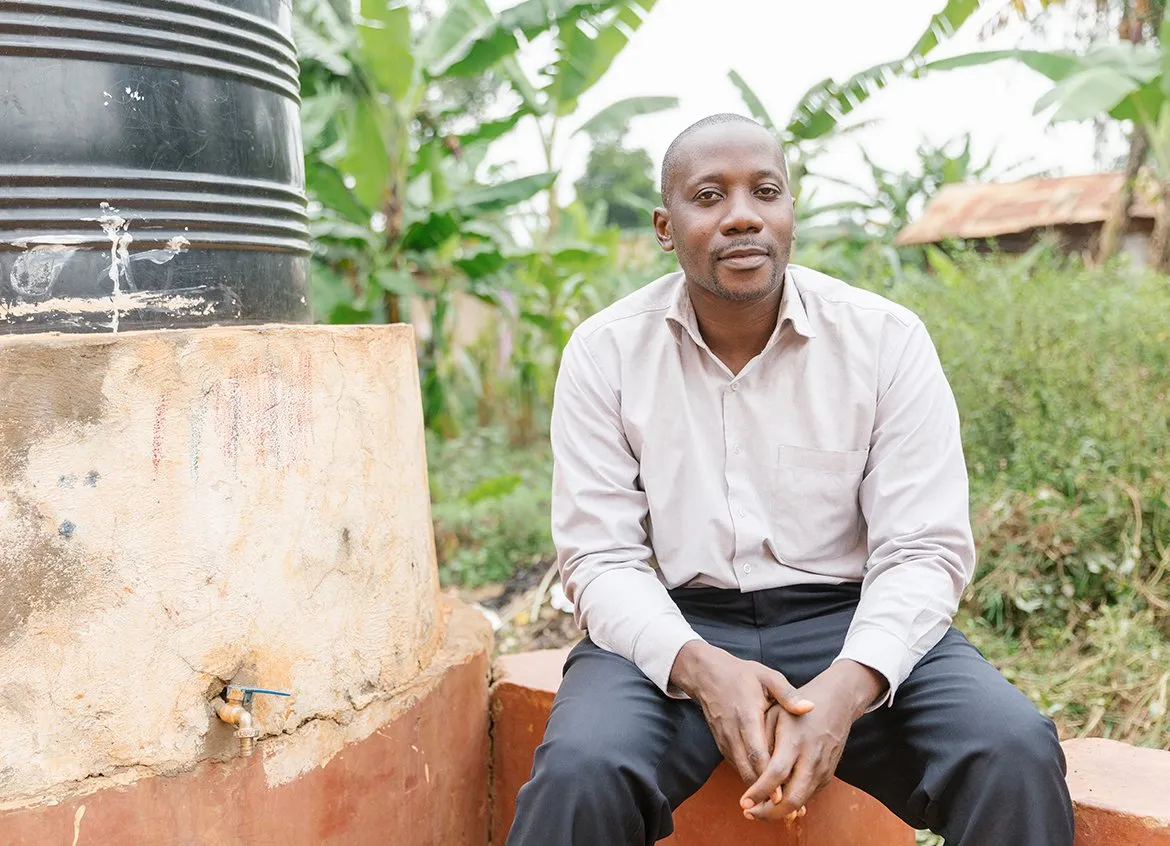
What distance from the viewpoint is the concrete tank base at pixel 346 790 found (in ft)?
5.47

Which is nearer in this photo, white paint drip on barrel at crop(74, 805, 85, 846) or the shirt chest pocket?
white paint drip on barrel at crop(74, 805, 85, 846)

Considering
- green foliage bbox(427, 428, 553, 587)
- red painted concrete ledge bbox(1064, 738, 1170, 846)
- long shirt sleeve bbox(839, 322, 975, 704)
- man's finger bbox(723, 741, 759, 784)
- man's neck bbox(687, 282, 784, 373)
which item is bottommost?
green foliage bbox(427, 428, 553, 587)

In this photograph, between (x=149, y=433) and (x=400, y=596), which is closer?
(x=149, y=433)

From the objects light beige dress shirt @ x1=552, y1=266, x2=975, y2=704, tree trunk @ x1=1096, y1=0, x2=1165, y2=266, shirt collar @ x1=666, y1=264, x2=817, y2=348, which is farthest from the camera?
tree trunk @ x1=1096, y1=0, x2=1165, y2=266

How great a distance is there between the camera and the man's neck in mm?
2062

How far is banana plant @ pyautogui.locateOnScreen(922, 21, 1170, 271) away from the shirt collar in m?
3.22

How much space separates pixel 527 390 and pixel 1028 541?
518cm

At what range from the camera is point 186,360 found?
1701 millimetres

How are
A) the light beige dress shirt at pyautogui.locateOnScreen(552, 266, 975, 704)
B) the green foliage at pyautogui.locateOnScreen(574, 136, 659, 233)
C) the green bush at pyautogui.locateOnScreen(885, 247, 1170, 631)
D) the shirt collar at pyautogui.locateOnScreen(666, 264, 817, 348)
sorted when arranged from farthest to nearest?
the green foliage at pyautogui.locateOnScreen(574, 136, 659, 233)
the green bush at pyautogui.locateOnScreen(885, 247, 1170, 631)
the shirt collar at pyautogui.locateOnScreen(666, 264, 817, 348)
the light beige dress shirt at pyautogui.locateOnScreen(552, 266, 975, 704)

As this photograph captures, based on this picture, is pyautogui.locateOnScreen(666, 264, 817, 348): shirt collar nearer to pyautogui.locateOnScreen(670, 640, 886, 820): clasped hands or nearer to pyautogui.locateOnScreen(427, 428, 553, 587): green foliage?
pyautogui.locateOnScreen(670, 640, 886, 820): clasped hands

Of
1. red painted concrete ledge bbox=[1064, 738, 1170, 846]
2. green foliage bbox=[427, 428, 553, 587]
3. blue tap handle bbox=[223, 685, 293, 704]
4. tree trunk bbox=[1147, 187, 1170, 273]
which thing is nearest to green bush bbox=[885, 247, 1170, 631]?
red painted concrete ledge bbox=[1064, 738, 1170, 846]

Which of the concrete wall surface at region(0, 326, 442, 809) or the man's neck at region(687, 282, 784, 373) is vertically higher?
the man's neck at region(687, 282, 784, 373)

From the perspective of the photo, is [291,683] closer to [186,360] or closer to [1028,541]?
[186,360]

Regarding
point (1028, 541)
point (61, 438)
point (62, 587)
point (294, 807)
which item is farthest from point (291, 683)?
point (1028, 541)
